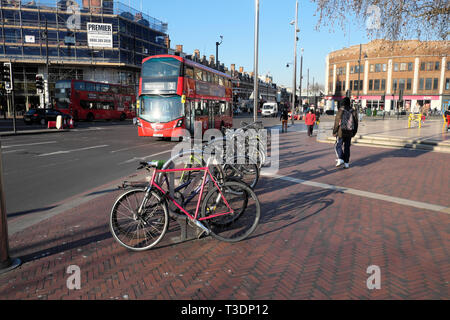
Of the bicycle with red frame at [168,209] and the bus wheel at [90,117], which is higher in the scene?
the bus wheel at [90,117]

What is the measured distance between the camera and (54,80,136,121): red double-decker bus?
107 ft

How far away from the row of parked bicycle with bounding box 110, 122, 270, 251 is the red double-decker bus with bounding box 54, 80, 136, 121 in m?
31.9

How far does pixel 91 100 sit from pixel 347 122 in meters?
30.8

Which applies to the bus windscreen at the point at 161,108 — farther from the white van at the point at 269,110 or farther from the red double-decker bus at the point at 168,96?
the white van at the point at 269,110

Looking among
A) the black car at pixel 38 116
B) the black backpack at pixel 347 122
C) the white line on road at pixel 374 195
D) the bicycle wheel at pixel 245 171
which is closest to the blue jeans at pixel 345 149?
the black backpack at pixel 347 122

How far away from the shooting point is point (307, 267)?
3525 millimetres

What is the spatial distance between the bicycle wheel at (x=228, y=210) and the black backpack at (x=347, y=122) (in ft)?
18.7

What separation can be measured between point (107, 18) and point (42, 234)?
51.7 meters

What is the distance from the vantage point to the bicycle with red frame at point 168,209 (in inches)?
155

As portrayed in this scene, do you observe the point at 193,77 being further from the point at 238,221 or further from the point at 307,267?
the point at 307,267

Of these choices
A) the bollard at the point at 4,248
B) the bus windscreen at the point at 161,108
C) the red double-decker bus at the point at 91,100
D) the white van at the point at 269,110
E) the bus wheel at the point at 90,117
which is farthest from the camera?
the white van at the point at 269,110

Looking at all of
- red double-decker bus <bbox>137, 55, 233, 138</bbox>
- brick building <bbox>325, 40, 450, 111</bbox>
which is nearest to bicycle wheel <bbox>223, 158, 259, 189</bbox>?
red double-decker bus <bbox>137, 55, 233, 138</bbox>

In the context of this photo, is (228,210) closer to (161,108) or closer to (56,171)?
(56,171)
